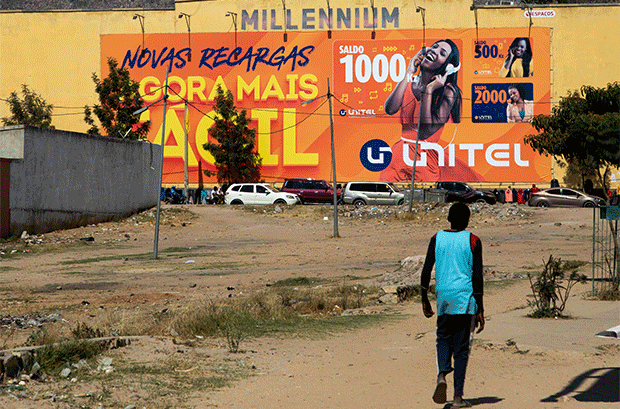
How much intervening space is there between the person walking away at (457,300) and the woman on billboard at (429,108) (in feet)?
148

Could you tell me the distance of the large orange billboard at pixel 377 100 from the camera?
168ft

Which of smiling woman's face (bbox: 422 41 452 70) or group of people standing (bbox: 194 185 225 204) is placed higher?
smiling woman's face (bbox: 422 41 452 70)

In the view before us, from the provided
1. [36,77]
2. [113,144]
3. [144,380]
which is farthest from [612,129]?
[36,77]

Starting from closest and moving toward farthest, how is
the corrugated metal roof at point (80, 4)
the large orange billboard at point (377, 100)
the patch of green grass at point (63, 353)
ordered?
the patch of green grass at point (63, 353) → the large orange billboard at point (377, 100) → the corrugated metal roof at point (80, 4)

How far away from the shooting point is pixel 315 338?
10.1m

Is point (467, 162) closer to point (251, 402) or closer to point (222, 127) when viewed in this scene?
point (222, 127)

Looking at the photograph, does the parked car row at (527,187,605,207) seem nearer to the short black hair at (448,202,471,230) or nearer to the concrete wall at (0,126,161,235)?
the concrete wall at (0,126,161,235)

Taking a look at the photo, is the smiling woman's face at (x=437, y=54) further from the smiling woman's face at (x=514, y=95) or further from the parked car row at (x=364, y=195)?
the parked car row at (x=364, y=195)

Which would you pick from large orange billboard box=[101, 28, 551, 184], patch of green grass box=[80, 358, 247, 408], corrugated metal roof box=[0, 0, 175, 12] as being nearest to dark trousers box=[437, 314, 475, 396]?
patch of green grass box=[80, 358, 247, 408]

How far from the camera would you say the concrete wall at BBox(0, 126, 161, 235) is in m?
29.3

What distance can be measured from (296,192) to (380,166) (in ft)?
29.2

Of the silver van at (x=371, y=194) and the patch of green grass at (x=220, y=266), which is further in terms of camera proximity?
the silver van at (x=371, y=194)

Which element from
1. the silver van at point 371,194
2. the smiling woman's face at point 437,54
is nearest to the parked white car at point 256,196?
the silver van at point 371,194

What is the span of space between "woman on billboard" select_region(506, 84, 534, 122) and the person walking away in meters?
46.6
